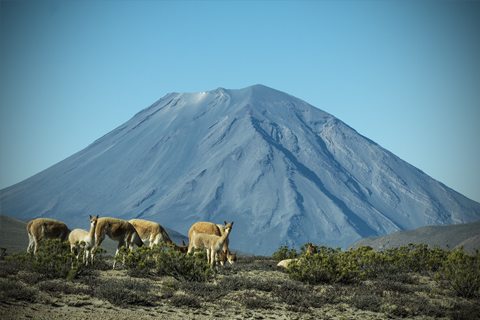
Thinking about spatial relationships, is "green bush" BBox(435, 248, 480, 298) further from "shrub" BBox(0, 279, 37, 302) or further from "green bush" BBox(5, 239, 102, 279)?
"shrub" BBox(0, 279, 37, 302)

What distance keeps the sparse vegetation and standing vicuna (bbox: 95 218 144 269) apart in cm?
106

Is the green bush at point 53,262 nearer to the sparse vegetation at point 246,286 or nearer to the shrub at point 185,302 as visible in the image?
the sparse vegetation at point 246,286

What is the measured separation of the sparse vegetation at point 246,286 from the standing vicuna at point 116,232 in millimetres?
1062

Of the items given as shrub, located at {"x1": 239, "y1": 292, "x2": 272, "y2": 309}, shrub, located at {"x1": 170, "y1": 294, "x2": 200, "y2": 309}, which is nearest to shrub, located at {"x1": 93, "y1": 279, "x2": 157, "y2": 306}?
shrub, located at {"x1": 170, "y1": 294, "x2": 200, "y2": 309}

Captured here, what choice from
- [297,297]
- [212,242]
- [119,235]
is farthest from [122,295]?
[119,235]

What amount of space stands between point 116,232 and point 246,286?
221 inches

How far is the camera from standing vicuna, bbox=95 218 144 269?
1505 centimetres

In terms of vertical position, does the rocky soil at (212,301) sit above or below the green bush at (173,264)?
below

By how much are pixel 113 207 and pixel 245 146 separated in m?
60.3

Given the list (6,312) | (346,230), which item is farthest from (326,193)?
(6,312)

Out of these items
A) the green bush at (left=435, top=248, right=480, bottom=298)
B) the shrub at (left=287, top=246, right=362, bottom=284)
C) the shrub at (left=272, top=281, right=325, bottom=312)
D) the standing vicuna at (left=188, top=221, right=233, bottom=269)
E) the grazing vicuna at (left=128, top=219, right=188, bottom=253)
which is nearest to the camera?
the shrub at (left=272, top=281, right=325, bottom=312)

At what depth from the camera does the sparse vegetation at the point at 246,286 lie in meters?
10.4

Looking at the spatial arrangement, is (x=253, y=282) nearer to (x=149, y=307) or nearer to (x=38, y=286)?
(x=149, y=307)

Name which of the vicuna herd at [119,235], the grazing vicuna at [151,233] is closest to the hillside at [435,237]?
the grazing vicuna at [151,233]
